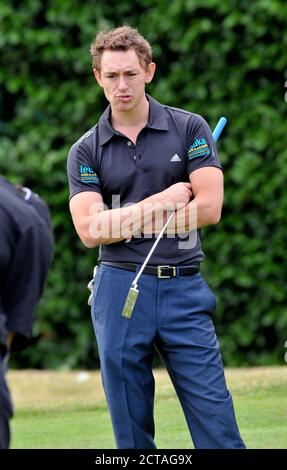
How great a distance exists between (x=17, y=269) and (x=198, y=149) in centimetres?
135

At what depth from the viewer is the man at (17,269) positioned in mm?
3117

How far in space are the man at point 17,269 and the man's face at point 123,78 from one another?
3.93ft

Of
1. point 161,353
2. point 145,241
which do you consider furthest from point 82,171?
point 161,353

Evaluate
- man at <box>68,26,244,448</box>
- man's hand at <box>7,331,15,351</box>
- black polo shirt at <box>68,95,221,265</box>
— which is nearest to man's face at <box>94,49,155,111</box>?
man at <box>68,26,244,448</box>

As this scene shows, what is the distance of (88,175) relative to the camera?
435cm

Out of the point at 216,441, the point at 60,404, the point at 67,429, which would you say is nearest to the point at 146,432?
the point at 216,441

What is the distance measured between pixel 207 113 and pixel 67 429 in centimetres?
259

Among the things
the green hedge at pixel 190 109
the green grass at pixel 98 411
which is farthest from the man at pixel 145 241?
the green hedge at pixel 190 109

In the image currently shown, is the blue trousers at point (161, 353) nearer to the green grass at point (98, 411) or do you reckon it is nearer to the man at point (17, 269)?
the man at point (17, 269)

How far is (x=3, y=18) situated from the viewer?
809cm

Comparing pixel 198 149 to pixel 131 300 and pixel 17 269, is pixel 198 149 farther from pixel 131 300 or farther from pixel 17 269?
pixel 17 269

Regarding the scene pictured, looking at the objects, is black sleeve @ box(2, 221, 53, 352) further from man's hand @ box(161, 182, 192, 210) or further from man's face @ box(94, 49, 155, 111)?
man's face @ box(94, 49, 155, 111)

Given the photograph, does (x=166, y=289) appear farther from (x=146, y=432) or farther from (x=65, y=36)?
(x=65, y=36)

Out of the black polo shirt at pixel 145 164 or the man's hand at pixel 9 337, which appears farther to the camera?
the black polo shirt at pixel 145 164
